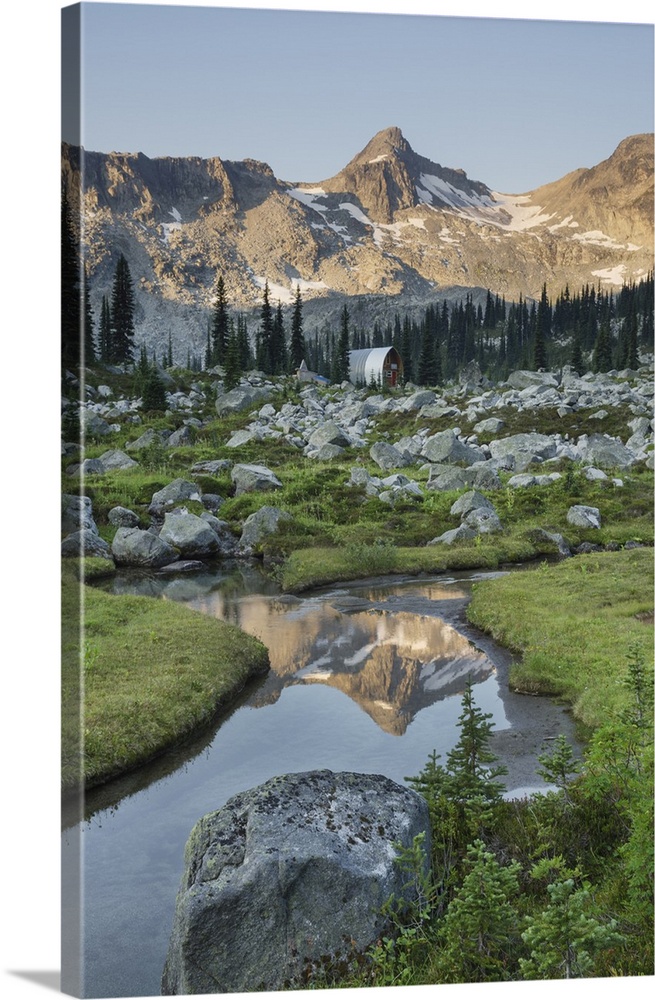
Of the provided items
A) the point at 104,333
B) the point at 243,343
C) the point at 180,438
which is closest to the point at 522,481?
the point at 243,343

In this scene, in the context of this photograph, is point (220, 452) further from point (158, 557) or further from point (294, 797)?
point (294, 797)

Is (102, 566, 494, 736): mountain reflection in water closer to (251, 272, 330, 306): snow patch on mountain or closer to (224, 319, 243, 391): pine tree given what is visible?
(224, 319, 243, 391): pine tree

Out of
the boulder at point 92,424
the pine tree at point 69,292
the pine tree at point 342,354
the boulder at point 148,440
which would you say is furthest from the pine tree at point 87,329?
the pine tree at point 342,354

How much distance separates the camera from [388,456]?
11.4 metres

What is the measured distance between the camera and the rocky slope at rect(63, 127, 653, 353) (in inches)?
360

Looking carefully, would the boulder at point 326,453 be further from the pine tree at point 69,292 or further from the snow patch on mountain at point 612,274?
the snow patch on mountain at point 612,274

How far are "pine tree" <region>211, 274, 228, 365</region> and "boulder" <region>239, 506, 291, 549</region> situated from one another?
1928 millimetres

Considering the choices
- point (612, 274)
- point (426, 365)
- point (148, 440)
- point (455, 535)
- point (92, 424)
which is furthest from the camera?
point (455, 535)

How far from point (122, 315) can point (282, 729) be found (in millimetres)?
4687

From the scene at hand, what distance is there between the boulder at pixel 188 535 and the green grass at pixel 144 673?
72cm

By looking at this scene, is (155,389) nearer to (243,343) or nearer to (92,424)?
(243,343)

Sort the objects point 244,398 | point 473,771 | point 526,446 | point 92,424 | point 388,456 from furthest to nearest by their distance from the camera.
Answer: point 526,446
point 388,456
point 244,398
point 473,771
point 92,424

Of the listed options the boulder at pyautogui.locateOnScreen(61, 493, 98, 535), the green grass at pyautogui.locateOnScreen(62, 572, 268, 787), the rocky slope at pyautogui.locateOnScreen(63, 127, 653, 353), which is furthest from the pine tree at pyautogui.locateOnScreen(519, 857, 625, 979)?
the rocky slope at pyautogui.locateOnScreen(63, 127, 653, 353)

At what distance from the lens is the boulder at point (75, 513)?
24.6 ft
